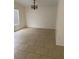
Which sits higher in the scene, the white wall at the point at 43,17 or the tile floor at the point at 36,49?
the white wall at the point at 43,17

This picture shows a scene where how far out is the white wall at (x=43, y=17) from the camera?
11172 mm

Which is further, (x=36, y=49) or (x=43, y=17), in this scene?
(x=43, y=17)

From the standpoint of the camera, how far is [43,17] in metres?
11.4

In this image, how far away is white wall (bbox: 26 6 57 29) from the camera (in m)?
11.2

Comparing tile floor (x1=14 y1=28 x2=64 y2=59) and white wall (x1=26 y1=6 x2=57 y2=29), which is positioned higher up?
white wall (x1=26 y1=6 x2=57 y2=29)

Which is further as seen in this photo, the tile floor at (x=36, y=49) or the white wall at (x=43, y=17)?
the white wall at (x=43, y=17)

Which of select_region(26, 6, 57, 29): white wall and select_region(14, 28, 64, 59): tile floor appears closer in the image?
select_region(14, 28, 64, 59): tile floor

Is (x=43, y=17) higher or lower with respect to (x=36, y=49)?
higher
